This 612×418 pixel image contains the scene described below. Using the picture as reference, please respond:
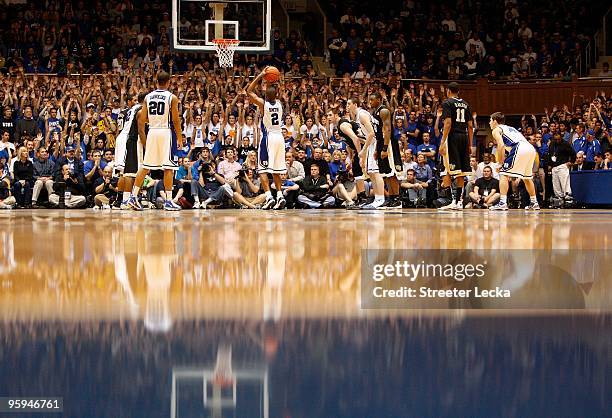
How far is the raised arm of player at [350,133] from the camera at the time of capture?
1193 cm

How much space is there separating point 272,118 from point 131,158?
7.54 feet

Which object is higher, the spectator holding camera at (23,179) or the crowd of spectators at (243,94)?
the crowd of spectators at (243,94)

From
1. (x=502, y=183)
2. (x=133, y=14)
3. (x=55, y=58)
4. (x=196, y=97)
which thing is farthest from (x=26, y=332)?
(x=133, y=14)

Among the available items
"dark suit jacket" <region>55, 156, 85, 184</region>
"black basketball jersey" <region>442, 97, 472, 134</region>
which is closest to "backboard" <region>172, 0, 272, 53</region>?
"dark suit jacket" <region>55, 156, 85, 184</region>

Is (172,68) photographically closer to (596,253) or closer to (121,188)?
(121,188)

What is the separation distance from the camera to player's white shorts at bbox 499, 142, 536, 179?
1240 cm

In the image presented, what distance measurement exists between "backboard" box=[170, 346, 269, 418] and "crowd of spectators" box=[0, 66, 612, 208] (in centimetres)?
1316

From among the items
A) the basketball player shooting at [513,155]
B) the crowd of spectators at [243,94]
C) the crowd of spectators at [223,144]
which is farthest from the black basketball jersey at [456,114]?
the crowd of spectators at [243,94]

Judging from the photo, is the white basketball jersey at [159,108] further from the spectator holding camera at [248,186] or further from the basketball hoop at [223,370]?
the basketball hoop at [223,370]

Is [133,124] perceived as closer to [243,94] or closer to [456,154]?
[456,154]

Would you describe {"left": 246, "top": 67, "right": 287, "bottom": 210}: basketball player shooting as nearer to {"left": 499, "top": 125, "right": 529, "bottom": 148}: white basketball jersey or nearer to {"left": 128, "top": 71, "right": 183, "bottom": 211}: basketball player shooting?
{"left": 128, "top": 71, "right": 183, "bottom": 211}: basketball player shooting

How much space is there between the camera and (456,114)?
39.7 feet

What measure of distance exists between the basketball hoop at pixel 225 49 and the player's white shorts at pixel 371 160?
7072 mm

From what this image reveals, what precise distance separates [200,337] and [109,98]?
1625 cm
